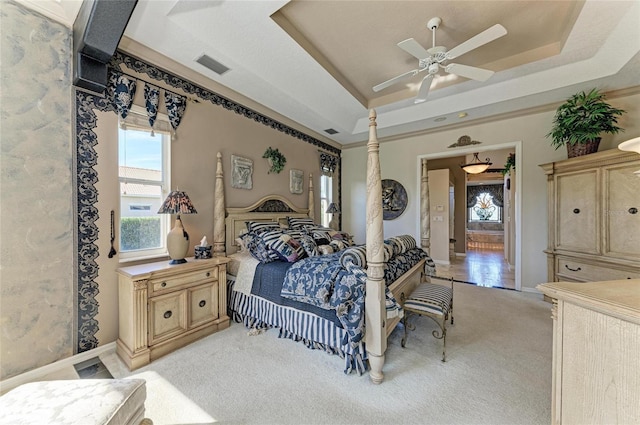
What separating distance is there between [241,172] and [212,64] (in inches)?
52.8

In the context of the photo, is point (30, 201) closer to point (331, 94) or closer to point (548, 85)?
point (331, 94)

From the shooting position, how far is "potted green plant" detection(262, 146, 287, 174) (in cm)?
389

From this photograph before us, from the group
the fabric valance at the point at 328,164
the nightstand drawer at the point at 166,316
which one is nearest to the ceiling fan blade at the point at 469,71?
the fabric valance at the point at 328,164

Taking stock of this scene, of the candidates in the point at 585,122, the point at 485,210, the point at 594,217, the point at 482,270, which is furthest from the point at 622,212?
the point at 485,210

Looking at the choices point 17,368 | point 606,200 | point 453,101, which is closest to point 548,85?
point 453,101

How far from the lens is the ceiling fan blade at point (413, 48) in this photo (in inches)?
83.4

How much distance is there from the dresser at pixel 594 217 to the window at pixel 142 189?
5.06m

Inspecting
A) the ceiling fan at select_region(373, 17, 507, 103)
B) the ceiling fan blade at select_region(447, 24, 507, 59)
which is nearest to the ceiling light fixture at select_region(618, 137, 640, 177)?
the ceiling fan blade at select_region(447, 24, 507, 59)

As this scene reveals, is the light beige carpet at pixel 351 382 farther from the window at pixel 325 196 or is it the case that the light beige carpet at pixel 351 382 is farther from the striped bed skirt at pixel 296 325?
the window at pixel 325 196

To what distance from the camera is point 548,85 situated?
3.12 metres

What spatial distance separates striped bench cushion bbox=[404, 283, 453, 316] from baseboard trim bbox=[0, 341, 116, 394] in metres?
2.80

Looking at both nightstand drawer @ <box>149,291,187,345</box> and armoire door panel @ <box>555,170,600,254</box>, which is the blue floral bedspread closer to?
nightstand drawer @ <box>149,291,187,345</box>

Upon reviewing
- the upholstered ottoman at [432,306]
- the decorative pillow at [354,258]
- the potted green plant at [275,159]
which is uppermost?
the potted green plant at [275,159]

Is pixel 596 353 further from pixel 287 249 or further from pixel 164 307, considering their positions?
pixel 164 307
